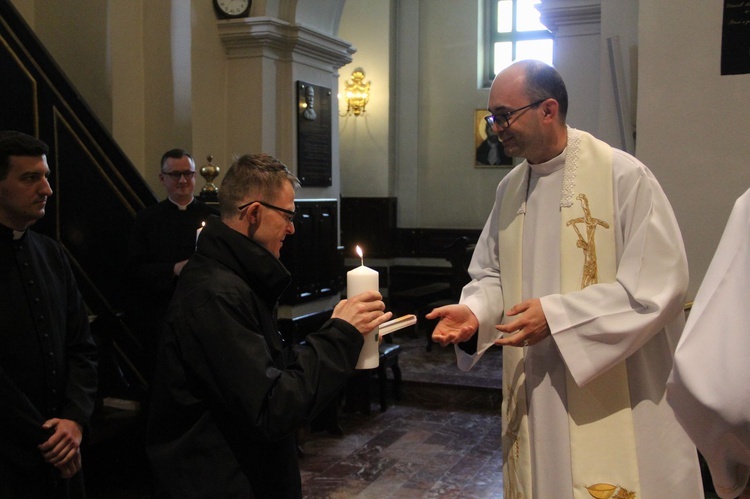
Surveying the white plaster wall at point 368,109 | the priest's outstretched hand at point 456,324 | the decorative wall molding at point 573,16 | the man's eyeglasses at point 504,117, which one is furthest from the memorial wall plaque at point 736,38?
the white plaster wall at point 368,109

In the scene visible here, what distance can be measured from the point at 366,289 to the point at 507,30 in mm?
10805

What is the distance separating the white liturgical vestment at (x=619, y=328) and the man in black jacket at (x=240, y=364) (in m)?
0.78

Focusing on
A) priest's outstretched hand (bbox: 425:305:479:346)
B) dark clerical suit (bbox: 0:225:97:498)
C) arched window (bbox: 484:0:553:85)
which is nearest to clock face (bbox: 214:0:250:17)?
dark clerical suit (bbox: 0:225:97:498)

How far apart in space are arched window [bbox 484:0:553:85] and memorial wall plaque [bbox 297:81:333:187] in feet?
16.4

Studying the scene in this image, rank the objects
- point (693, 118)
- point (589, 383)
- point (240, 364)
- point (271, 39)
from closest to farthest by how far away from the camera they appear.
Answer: point (240, 364) < point (589, 383) < point (693, 118) < point (271, 39)

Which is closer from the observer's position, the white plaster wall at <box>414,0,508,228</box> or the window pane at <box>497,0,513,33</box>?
the white plaster wall at <box>414,0,508,228</box>

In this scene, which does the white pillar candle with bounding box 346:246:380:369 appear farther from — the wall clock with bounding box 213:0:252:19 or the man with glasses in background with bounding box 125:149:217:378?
the wall clock with bounding box 213:0:252:19

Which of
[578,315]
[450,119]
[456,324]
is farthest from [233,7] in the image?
[450,119]

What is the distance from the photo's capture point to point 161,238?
485cm

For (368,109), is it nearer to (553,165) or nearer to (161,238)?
(161,238)

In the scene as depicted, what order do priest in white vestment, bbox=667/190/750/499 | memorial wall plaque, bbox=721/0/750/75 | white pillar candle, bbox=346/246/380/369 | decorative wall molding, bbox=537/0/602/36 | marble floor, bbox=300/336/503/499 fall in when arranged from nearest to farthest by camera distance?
priest in white vestment, bbox=667/190/750/499 < white pillar candle, bbox=346/246/380/369 < memorial wall plaque, bbox=721/0/750/75 < marble floor, bbox=300/336/503/499 < decorative wall molding, bbox=537/0/602/36

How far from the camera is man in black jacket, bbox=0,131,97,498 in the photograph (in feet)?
8.88

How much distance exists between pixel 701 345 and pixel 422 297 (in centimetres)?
926

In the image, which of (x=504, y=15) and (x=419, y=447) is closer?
(x=419, y=447)
